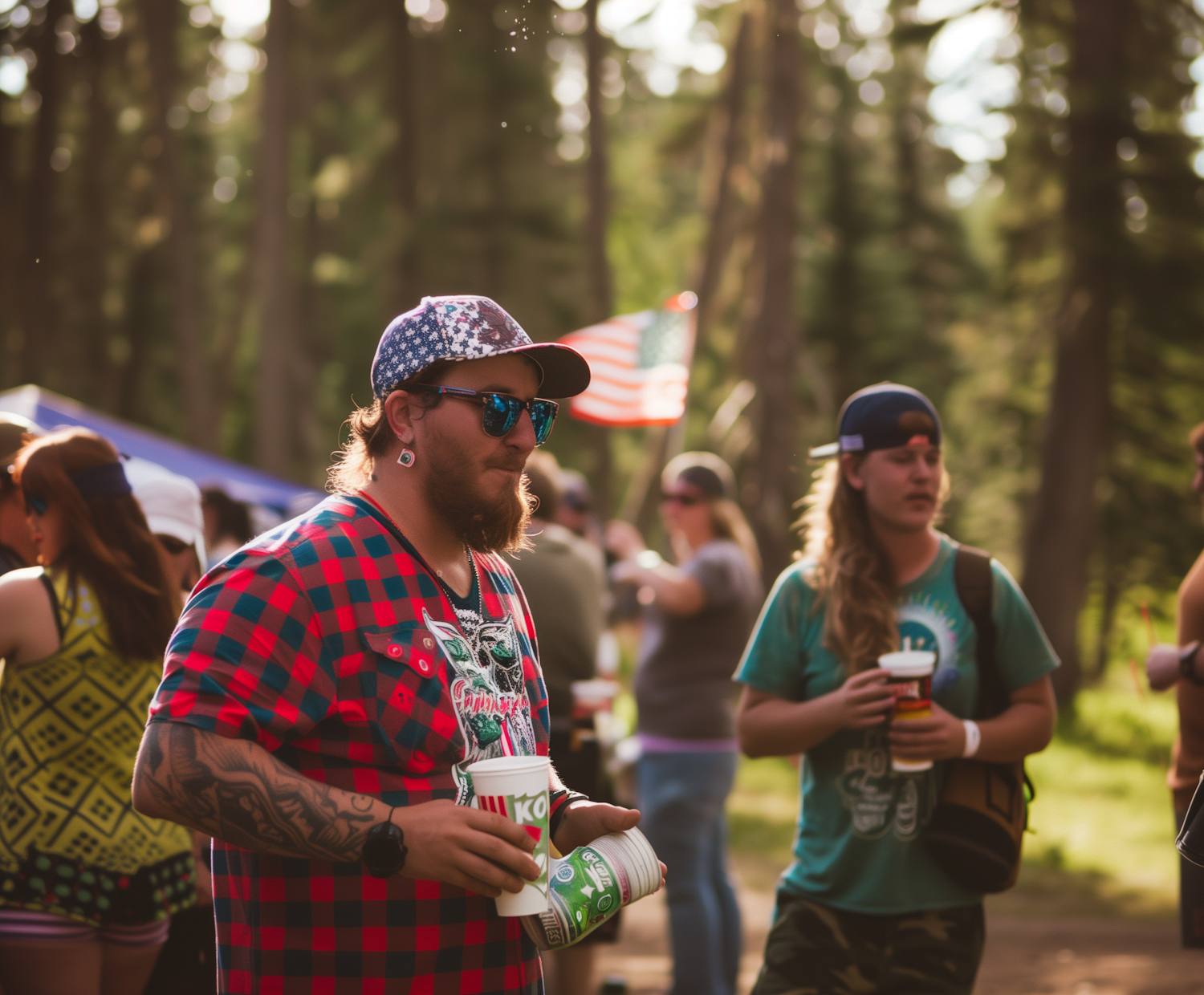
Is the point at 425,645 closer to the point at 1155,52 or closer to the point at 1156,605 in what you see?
the point at 1155,52

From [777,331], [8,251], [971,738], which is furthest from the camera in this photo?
[8,251]

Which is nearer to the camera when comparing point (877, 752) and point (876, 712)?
point (876, 712)

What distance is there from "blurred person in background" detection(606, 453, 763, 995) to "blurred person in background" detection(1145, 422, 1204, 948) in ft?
7.41

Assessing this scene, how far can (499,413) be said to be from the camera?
2.34m

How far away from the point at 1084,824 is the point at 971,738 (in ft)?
26.7

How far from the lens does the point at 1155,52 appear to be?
14.0m

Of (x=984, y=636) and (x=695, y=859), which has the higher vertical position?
(x=984, y=636)

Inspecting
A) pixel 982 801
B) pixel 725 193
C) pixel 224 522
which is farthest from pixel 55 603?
pixel 725 193

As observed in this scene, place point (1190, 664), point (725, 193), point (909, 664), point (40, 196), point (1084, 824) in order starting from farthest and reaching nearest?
point (40, 196) → point (725, 193) → point (1084, 824) → point (1190, 664) → point (909, 664)

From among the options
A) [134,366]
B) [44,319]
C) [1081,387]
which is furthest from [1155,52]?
[134,366]

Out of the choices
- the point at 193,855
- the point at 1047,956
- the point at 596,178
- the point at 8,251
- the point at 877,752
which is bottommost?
the point at 1047,956

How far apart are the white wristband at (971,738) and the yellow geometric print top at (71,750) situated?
2276 millimetres

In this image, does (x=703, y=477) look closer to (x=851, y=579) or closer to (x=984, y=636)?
(x=851, y=579)

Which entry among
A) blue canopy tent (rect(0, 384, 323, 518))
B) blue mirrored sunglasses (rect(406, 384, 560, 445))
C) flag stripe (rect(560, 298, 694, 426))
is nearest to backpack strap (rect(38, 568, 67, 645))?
blue mirrored sunglasses (rect(406, 384, 560, 445))
